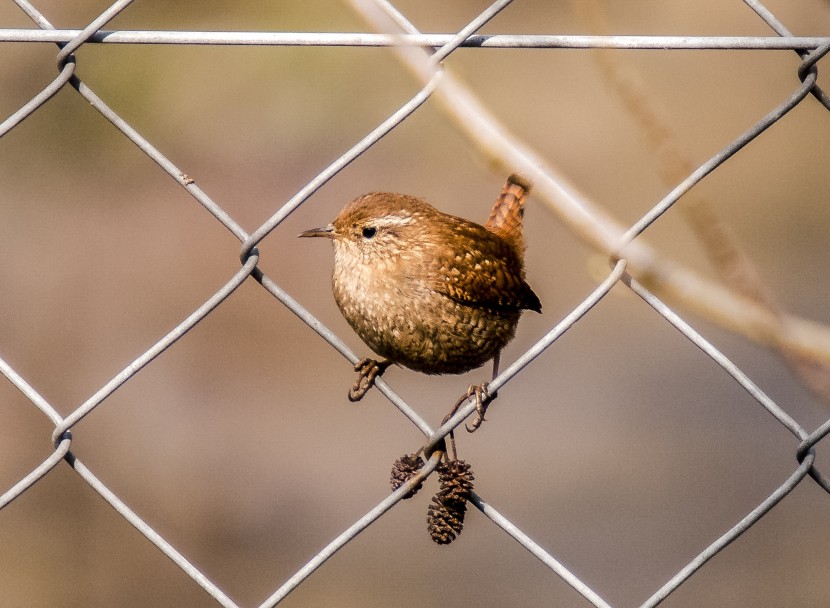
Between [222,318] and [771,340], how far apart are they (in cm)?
525

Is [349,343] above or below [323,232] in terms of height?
above

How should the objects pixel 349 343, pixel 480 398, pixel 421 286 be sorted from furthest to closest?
pixel 349 343
pixel 421 286
pixel 480 398

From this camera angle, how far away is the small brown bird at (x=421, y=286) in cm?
272

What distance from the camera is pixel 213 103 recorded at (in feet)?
23.1

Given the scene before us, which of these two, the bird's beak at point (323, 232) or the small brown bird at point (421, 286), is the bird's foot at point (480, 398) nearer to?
the small brown bird at point (421, 286)

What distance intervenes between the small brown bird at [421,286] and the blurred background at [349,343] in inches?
79.1

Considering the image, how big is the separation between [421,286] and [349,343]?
9.74 feet

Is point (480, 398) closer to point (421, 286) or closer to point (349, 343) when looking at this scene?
point (421, 286)

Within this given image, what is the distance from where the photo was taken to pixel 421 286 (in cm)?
277

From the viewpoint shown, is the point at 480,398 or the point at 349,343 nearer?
the point at 480,398

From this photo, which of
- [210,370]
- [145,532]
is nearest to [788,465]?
[210,370]

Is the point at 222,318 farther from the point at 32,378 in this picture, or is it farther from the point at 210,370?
the point at 32,378

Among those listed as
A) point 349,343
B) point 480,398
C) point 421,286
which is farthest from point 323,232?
point 349,343

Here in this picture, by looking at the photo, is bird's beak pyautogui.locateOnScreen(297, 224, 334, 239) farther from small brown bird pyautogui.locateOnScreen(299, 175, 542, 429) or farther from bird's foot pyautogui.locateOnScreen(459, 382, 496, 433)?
bird's foot pyautogui.locateOnScreen(459, 382, 496, 433)
